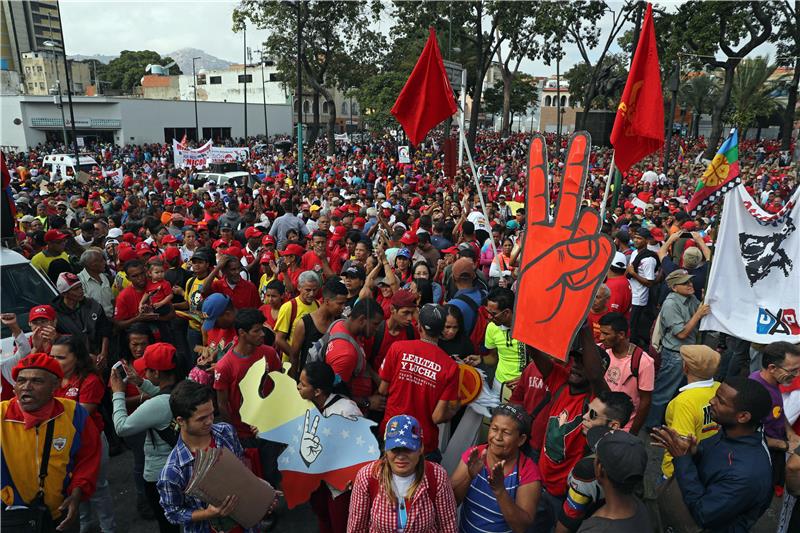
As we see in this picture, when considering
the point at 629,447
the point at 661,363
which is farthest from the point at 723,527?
the point at 661,363

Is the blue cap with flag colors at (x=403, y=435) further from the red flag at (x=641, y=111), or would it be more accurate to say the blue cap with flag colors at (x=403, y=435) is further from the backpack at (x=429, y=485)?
the red flag at (x=641, y=111)

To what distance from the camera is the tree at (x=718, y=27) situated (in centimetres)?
2498

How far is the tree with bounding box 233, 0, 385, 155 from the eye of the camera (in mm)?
30797

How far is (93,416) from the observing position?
3867mm

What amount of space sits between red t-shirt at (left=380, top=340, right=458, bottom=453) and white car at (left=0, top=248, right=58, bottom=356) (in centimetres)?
352

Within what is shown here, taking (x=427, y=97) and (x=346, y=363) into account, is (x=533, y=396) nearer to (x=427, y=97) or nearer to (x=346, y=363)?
(x=346, y=363)

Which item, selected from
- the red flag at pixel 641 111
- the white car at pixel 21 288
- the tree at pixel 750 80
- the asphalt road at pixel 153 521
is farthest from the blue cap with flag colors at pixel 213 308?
the tree at pixel 750 80

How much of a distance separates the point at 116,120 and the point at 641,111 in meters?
55.2

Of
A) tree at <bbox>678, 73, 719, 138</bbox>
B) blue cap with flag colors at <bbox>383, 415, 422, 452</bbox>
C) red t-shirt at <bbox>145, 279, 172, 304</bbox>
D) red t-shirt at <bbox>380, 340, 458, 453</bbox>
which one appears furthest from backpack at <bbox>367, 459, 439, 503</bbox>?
tree at <bbox>678, 73, 719, 138</bbox>

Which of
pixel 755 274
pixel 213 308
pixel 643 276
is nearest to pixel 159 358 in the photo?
pixel 213 308

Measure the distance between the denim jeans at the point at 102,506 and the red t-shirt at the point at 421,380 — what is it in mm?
1889

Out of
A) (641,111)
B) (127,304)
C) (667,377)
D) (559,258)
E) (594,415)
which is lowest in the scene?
(667,377)

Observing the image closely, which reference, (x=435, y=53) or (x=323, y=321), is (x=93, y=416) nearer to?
(x=323, y=321)

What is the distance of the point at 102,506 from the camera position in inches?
144
